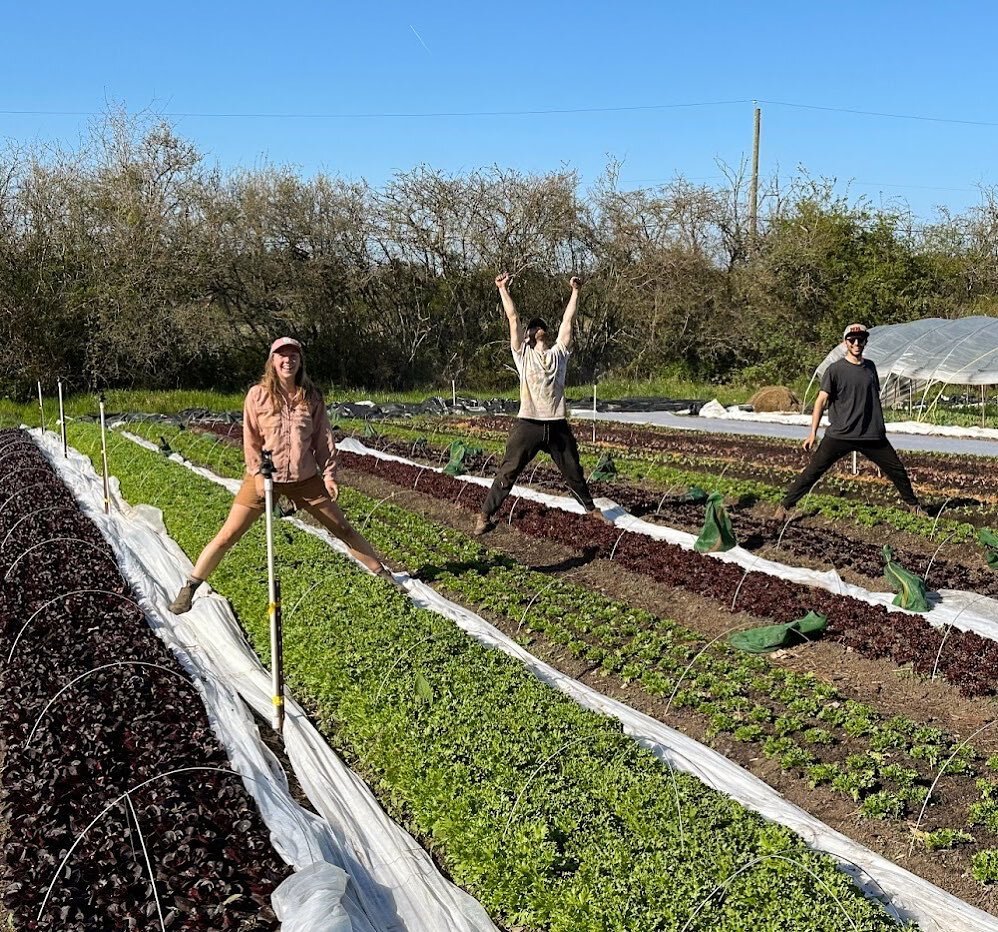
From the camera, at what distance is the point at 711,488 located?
11500 millimetres

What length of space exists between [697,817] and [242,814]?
1.82 m

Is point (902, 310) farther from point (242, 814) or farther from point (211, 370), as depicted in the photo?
point (242, 814)

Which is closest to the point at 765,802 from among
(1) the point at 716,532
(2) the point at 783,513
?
(1) the point at 716,532

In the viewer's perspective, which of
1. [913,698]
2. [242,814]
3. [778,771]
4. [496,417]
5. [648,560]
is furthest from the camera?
[496,417]

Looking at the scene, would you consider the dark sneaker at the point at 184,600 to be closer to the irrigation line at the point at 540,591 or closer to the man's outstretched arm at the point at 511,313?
the irrigation line at the point at 540,591

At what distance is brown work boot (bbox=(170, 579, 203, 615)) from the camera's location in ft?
22.5

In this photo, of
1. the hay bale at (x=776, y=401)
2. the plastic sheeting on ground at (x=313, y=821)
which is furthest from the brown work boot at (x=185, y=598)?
the hay bale at (x=776, y=401)

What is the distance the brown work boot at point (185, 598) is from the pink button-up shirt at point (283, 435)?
905mm

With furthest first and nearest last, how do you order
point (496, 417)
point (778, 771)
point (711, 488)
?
point (496, 417), point (711, 488), point (778, 771)

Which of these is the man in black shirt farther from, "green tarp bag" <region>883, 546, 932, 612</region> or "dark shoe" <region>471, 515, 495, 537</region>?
"dark shoe" <region>471, 515, 495, 537</region>

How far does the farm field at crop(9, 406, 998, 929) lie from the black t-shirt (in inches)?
38.4

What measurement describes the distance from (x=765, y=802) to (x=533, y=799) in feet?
3.62

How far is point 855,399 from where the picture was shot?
345 inches

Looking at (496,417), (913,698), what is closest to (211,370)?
(496,417)
